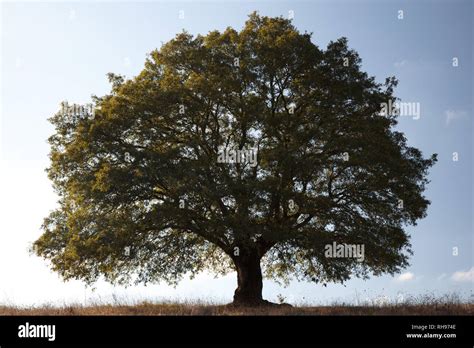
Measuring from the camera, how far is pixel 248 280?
28.8 metres

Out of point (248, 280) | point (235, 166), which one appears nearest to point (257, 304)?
point (248, 280)

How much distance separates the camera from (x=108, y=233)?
2497cm

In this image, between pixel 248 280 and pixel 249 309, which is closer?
pixel 249 309

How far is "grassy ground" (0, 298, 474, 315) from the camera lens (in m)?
23.1

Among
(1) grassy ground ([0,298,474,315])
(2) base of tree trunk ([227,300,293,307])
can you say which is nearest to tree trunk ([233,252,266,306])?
(2) base of tree trunk ([227,300,293,307])

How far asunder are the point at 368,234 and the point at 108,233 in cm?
1227

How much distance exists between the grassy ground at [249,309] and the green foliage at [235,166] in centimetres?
201

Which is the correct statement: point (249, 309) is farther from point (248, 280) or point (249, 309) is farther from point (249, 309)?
point (248, 280)

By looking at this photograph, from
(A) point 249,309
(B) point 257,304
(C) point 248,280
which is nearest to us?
(A) point 249,309

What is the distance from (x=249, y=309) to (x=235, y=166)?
6.75 meters

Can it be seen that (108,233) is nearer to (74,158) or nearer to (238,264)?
(74,158)

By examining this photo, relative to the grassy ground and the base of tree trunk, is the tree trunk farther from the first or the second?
the grassy ground

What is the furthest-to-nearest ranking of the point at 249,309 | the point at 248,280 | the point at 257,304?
1. the point at 248,280
2. the point at 257,304
3. the point at 249,309
